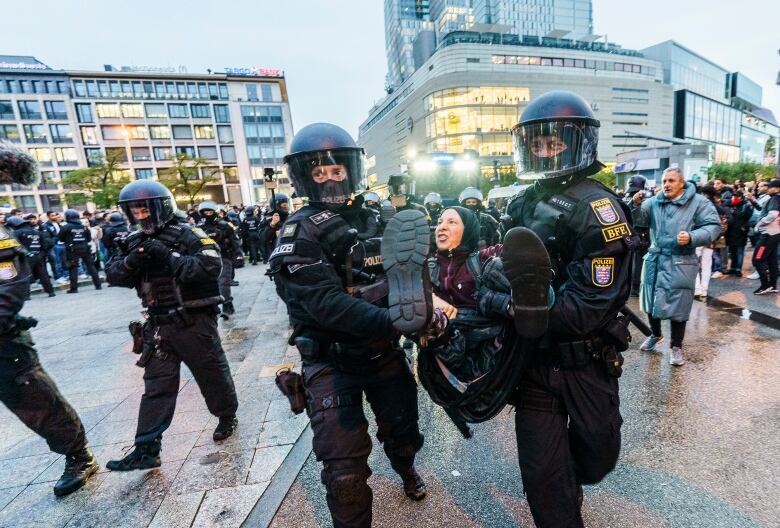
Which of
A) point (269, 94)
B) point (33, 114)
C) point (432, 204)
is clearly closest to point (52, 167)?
point (33, 114)

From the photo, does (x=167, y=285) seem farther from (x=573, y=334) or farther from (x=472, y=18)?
(x=472, y=18)

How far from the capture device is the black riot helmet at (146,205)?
296 cm

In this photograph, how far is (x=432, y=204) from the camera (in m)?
9.33

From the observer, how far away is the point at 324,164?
2.08 meters

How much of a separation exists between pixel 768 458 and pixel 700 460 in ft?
1.42

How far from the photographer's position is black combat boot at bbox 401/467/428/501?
7.91ft

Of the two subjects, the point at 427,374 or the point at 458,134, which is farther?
the point at 458,134

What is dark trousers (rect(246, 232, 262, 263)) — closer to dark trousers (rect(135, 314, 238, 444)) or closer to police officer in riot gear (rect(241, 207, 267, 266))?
police officer in riot gear (rect(241, 207, 267, 266))

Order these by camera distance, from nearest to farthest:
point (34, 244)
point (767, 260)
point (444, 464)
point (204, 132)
A: point (444, 464) → point (767, 260) → point (34, 244) → point (204, 132)

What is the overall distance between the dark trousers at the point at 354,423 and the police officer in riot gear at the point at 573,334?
0.73m

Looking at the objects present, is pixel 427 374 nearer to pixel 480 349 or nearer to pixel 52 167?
pixel 480 349

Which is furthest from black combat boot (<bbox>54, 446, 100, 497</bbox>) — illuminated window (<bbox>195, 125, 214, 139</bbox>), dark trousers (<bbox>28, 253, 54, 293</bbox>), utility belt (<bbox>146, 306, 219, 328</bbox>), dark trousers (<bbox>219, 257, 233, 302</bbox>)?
illuminated window (<bbox>195, 125, 214, 139</bbox>)

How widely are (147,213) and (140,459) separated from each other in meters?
1.93

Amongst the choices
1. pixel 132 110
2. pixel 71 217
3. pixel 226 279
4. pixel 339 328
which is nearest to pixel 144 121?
pixel 132 110
